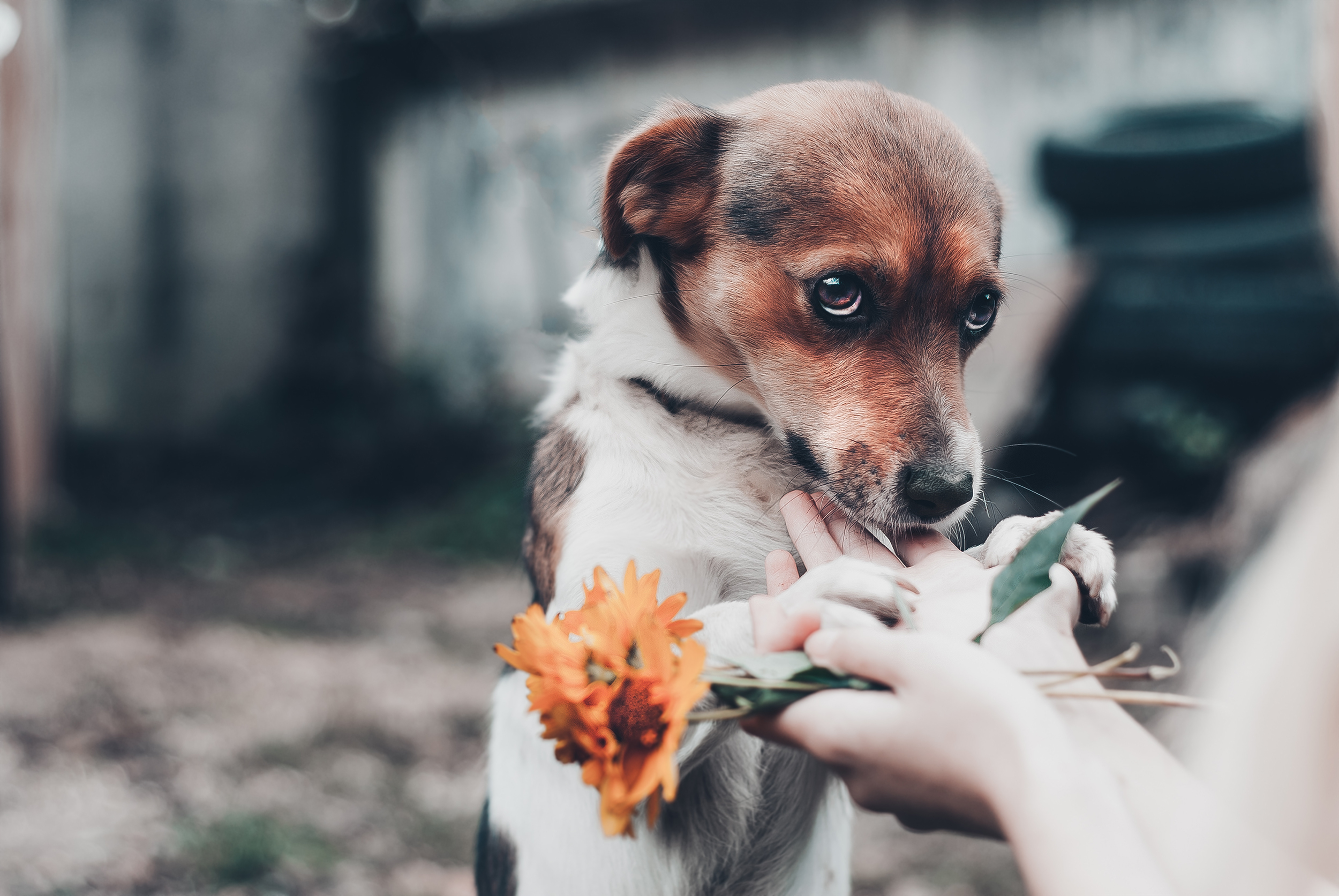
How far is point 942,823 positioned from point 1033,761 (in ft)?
0.77

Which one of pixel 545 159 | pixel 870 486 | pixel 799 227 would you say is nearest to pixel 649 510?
pixel 870 486

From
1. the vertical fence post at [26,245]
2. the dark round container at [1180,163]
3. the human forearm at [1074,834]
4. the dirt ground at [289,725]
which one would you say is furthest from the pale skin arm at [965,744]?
the vertical fence post at [26,245]

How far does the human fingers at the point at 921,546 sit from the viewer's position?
1.70 m

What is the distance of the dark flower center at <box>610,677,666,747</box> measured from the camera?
121 centimetres

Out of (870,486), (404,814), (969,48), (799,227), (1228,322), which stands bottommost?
(404,814)

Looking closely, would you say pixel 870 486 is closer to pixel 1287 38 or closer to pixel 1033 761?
pixel 1033 761

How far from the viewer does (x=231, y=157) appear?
305 inches

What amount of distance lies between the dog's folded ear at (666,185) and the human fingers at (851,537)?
0.61 m

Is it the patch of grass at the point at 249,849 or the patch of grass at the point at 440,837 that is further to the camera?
the patch of grass at the point at 440,837

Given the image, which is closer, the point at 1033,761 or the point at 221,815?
the point at 1033,761

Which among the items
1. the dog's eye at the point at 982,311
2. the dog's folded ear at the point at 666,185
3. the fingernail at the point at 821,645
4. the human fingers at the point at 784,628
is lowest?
the human fingers at the point at 784,628

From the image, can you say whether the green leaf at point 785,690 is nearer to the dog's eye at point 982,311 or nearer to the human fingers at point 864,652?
the human fingers at point 864,652

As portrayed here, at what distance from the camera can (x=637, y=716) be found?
3.96 ft

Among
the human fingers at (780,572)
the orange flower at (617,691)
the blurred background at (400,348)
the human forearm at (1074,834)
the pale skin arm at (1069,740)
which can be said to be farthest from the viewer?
the blurred background at (400,348)
